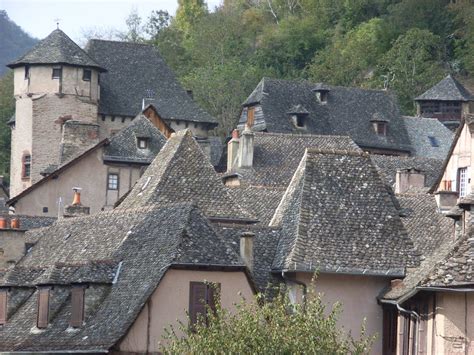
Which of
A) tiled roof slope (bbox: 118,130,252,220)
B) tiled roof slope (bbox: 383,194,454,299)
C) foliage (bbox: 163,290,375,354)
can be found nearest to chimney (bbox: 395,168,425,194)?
tiled roof slope (bbox: 383,194,454,299)

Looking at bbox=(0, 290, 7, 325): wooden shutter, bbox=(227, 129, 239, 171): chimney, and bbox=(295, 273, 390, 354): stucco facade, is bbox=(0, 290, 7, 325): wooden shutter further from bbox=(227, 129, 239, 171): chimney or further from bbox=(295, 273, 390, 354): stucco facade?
bbox=(227, 129, 239, 171): chimney

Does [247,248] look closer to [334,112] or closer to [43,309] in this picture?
[43,309]

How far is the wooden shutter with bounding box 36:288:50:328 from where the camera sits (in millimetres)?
50500

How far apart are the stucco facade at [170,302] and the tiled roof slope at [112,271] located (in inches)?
9.5

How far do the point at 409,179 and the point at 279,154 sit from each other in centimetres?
589

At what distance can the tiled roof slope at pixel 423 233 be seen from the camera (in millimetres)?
48094

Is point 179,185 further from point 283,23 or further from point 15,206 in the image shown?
point 283,23

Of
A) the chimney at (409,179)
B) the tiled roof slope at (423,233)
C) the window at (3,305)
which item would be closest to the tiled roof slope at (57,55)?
the chimney at (409,179)

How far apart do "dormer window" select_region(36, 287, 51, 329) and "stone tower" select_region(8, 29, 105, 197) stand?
50.4 metres

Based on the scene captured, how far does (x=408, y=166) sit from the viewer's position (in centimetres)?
9369

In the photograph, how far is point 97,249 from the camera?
5344 centimetres

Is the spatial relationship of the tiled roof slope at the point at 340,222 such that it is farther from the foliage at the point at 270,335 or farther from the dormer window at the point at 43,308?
the foliage at the point at 270,335

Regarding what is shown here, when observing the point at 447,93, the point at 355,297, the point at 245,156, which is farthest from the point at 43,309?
the point at 447,93

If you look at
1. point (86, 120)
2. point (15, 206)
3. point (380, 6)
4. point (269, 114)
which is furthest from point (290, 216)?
point (380, 6)
